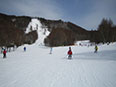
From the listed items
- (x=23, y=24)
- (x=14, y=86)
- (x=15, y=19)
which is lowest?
(x=14, y=86)

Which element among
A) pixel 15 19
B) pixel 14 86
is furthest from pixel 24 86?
pixel 15 19

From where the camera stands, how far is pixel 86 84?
11.5 feet

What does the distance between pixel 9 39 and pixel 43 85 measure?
30869 millimetres

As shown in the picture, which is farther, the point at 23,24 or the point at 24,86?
the point at 23,24

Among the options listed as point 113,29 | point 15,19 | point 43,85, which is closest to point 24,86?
point 43,85

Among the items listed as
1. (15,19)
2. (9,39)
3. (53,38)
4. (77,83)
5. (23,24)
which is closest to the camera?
(77,83)

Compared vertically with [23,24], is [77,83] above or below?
below

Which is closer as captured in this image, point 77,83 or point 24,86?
point 24,86

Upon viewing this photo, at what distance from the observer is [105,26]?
4619 centimetres

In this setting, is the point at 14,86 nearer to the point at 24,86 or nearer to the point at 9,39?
the point at 24,86

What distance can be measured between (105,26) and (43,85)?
53.9m

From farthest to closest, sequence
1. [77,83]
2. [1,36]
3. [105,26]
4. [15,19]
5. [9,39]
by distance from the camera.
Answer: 1. [15,19]
2. [105,26]
3. [9,39]
4. [1,36]
5. [77,83]

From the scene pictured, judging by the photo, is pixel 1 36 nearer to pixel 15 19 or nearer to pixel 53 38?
pixel 53 38

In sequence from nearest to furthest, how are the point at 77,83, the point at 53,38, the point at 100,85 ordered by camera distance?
the point at 100,85 < the point at 77,83 < the point at 53,38
